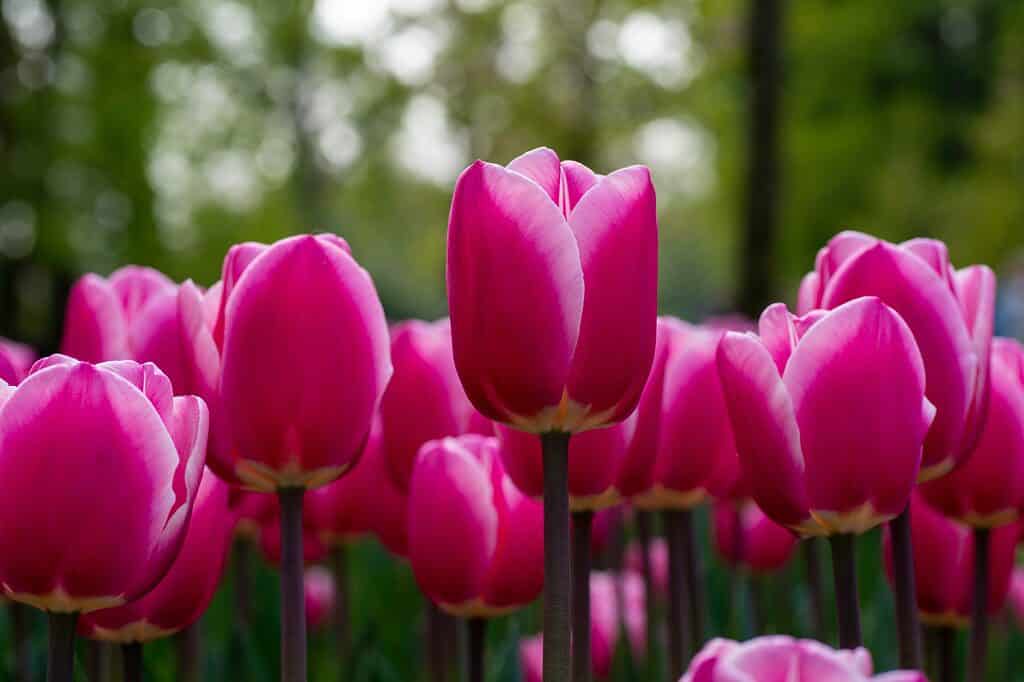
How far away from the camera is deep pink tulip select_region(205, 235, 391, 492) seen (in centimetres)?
94

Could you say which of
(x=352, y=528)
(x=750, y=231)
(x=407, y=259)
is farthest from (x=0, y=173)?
(x=407, y=259)

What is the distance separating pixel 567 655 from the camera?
842mm

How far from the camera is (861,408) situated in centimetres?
86

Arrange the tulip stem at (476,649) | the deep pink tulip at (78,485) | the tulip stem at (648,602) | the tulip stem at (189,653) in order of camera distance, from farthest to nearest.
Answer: the tulip stem at (648,602), the tulip stem at (189,653), the tulip stem at (476,649), the deep pink tulip at (78,485)

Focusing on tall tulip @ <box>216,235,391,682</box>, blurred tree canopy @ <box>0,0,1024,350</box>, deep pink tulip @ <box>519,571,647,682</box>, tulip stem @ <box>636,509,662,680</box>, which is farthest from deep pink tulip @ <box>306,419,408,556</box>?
blurred tree canopy @ <box>0,0,1024,350</box>

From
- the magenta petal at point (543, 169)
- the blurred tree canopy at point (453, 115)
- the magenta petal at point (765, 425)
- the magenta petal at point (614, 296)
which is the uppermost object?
the magenta petal at point (543, 169)

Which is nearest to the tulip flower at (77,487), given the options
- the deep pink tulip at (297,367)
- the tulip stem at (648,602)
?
the deep pink tulip at (297,367)

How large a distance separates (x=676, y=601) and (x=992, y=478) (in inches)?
14.2

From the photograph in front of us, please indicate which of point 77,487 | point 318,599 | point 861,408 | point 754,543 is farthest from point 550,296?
point 318,599

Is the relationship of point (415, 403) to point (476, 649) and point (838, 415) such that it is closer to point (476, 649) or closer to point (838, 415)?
point (476, 649)

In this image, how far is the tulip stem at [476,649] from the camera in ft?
3.76

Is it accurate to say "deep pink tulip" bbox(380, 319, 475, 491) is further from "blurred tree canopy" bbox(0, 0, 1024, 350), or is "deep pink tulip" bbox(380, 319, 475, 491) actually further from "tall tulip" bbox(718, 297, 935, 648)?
"blurred tree canopy" bbox(0, 0, 1024, 350)

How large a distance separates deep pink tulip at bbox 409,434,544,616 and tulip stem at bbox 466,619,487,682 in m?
0.02

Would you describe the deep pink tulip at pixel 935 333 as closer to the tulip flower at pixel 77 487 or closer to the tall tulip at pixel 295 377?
the tall tulip at pixel 295 377
